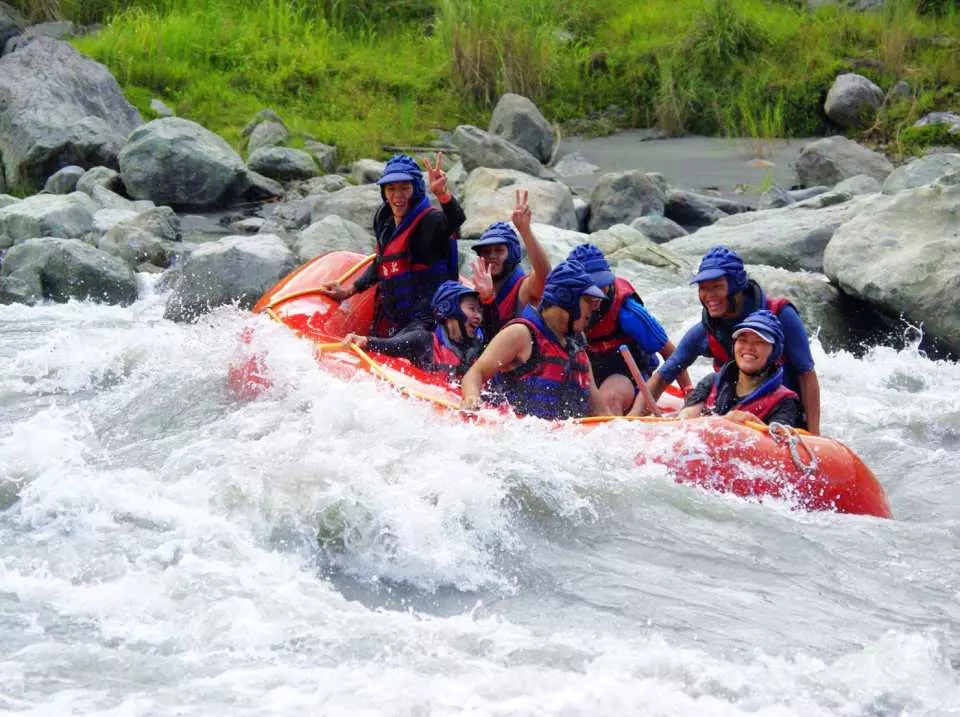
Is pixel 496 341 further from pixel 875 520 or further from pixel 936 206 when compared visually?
pixel 936 206

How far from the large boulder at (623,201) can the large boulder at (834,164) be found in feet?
6.66

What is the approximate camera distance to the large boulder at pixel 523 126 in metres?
15.4

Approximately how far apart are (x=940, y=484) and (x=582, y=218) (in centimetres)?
691

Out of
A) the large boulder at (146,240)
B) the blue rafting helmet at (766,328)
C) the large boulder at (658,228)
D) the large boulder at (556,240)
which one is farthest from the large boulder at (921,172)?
the blue rafting helmet at (766,328)

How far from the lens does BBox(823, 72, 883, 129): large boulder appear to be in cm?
1619

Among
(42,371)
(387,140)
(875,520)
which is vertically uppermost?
(875,520)

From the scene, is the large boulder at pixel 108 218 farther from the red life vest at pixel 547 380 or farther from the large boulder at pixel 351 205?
the red life vest at pixel 547 380

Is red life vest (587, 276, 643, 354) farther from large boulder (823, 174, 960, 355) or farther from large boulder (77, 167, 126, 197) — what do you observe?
large boulder (77, 167, 126, 197)

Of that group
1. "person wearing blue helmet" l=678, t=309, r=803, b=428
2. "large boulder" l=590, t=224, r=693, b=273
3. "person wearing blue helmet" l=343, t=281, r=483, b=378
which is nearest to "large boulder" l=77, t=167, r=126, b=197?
"large boulder" l=590, t=224, r=693, b=273

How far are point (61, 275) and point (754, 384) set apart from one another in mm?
6356

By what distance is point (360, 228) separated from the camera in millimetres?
11547

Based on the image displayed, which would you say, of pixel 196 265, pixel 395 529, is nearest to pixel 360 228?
pixel 196 265

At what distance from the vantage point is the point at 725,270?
19.0 ft

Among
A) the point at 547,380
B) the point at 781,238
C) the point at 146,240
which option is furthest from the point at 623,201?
the point at 547,380
